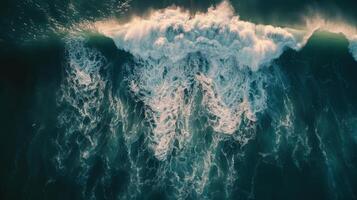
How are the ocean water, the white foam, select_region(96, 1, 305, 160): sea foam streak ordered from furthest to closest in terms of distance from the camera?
the white foam
select_region(96, 1, 305, 160): sea foam streak
the ocean water

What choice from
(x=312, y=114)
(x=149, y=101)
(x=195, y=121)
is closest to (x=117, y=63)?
(x=149, y=101)

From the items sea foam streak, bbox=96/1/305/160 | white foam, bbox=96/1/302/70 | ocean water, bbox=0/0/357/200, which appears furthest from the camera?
white foam, bbox=96/1/302/70

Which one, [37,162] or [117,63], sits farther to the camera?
[117,63]

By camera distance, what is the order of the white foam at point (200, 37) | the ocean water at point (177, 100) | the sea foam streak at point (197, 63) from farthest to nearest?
1. the white foam at point (200, 37)
2. the sea foam streak at point (197, 63)
3. the ocean water at point (177, 100)

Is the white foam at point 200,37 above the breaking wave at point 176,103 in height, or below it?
above

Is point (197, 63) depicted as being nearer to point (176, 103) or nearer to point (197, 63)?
point (197, 63)

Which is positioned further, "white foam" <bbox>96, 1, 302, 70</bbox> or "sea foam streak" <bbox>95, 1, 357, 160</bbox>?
"white foam" <bbox>96, 1, 302, 70</bbox>

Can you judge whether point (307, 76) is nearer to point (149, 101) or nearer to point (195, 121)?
point (195, 121)

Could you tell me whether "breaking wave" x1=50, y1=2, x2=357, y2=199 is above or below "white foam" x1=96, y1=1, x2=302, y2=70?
below
